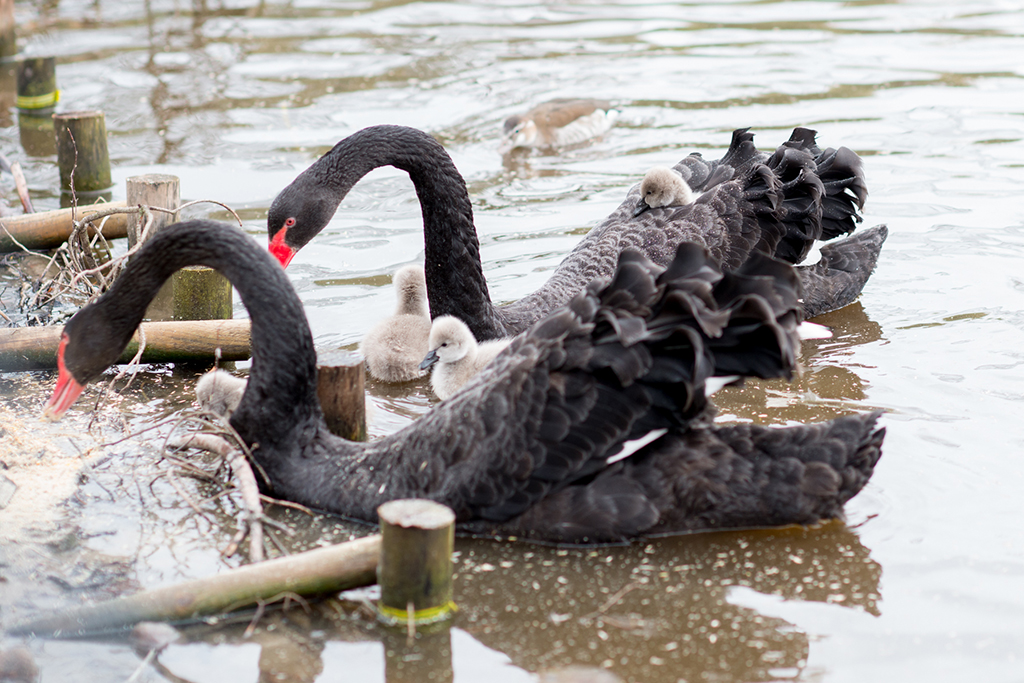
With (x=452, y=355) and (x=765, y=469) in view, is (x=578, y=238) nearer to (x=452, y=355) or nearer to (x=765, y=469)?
(x=452, y=355)

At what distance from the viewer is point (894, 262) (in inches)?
258

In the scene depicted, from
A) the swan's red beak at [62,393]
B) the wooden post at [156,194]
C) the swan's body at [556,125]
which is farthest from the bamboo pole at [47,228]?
the swan's body at [556,125]

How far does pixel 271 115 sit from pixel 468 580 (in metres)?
7.23

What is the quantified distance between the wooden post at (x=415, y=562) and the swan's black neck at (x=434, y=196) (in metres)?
1.89

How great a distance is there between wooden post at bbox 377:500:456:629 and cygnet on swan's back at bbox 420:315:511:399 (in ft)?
5.13

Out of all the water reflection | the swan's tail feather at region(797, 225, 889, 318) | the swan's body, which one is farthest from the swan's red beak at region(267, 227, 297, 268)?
the swan's body

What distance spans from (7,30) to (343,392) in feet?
30.3

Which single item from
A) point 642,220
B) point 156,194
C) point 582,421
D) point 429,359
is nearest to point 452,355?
point 429,359

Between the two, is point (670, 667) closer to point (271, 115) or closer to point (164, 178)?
point (164, 178)

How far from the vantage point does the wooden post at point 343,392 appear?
4.14 m

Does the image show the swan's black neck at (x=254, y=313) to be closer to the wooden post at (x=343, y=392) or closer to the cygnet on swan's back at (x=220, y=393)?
the wooden post at (x=343, y=392)

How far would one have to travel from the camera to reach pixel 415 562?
3102 mm

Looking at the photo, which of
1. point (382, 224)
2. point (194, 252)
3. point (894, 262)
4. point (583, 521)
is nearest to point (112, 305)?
point (194, 252)

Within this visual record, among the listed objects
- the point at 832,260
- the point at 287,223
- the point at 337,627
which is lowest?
the point at 337,627
